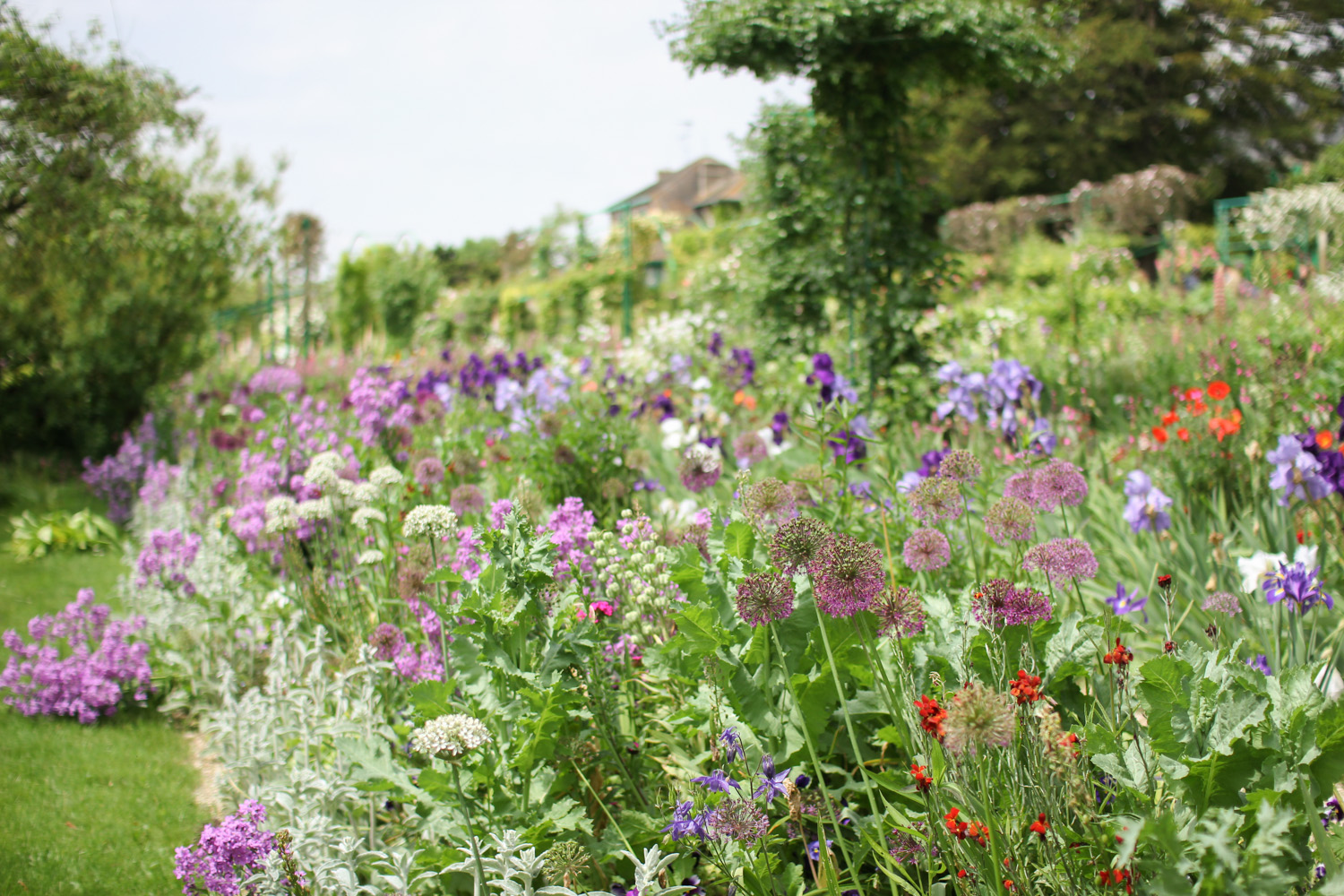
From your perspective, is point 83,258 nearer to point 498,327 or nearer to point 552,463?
point 552,463

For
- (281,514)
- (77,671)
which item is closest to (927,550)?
(281,514)

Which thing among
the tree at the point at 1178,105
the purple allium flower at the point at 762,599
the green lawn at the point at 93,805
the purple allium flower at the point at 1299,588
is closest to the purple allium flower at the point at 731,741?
the purple allium flower at the point at 762,599

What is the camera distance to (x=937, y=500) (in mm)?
1739

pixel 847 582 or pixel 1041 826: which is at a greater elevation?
pixel 847 582

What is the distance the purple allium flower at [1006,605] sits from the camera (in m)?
1.41

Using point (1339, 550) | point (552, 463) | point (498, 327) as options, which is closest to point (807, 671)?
point (1339, 550)

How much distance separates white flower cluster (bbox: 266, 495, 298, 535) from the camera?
2820mm

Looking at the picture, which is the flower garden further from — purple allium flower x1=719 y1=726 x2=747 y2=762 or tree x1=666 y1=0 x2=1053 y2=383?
tree x1=666 y1=0 x2=1053 y2=383

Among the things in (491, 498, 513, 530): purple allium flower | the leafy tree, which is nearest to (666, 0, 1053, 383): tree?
(491, 498, 513, 530): purple allium flower

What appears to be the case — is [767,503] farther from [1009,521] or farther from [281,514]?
[281,514]

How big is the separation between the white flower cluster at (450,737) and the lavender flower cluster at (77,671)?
2.84 metres

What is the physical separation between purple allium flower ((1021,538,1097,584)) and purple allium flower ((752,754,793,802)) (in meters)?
0.62

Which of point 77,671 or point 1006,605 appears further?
point 77,671

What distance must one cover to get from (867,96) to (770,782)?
199 inches
